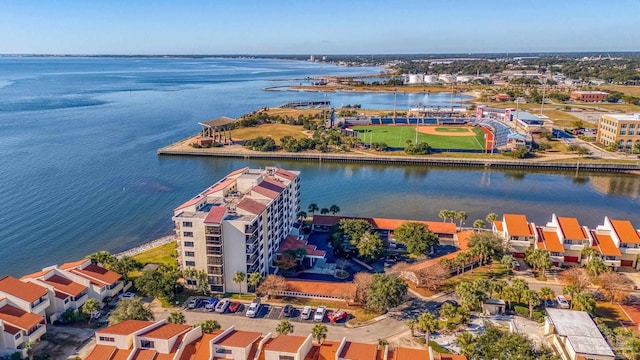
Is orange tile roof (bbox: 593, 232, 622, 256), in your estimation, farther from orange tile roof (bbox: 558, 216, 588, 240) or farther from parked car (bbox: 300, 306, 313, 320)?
parked car (bbox: 300, 306, 313, 320)

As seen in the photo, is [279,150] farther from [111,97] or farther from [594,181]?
[111,97]

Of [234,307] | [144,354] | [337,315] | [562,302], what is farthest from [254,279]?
[562,302]

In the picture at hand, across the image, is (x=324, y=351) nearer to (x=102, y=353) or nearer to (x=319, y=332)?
(x=319, y=332)

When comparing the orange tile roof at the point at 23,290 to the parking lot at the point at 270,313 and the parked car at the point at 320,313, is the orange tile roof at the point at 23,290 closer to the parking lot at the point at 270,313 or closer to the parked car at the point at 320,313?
the parking lot at the point at 270,313

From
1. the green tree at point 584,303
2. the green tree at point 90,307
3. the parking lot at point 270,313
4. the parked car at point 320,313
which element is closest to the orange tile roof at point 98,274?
the green tree at point 90,307

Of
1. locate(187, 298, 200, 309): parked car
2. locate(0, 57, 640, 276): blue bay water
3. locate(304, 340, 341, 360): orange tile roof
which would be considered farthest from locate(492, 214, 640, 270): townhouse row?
locate(187, 298, 200, 309): parked car
